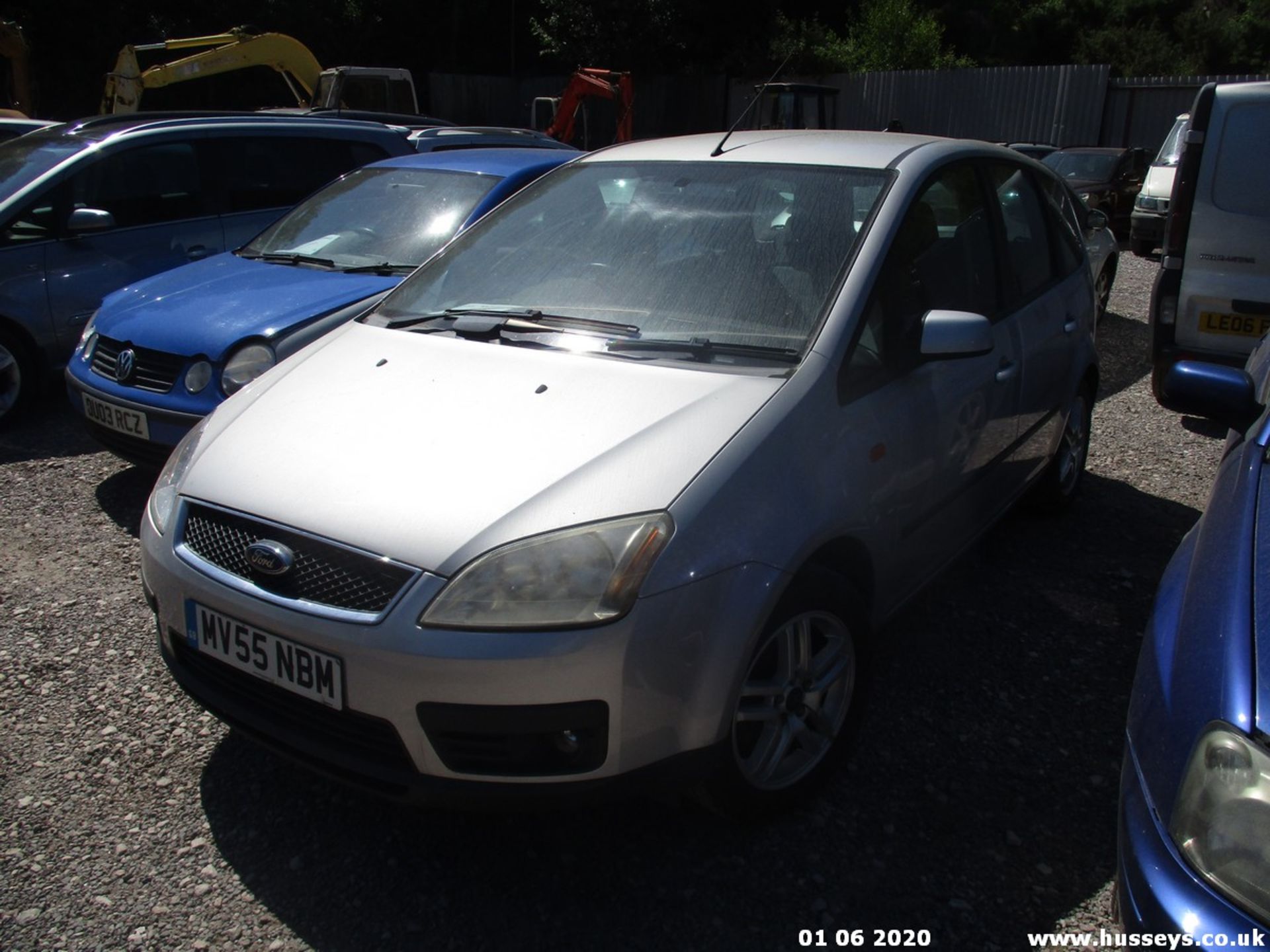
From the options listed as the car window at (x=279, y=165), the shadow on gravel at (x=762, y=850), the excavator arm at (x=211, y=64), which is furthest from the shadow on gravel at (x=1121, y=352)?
the excavator arm at (x=211, y=64)

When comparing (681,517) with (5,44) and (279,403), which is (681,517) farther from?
(5,44)

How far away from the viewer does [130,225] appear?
6383mm

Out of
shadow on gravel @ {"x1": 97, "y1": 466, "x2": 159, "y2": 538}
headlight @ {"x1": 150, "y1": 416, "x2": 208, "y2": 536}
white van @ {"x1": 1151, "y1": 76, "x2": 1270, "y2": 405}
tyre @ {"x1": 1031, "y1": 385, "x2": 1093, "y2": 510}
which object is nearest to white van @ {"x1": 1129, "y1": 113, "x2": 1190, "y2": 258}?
white van @ {"x1": 1151, "y1": 76, "x2": 1270, "y2": 405}

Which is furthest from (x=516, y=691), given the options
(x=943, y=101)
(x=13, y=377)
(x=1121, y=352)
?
(x=943, y=101)

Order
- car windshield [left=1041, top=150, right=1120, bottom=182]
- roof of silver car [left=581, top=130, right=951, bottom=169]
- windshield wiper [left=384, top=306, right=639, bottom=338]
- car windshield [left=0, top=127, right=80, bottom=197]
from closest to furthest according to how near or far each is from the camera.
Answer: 1. windshield wiper [left=384, top=306, right=639, bottom=338]
2. roof of silver car [left=581, top=130, right=951, bottom=169]
3. car windshield [left=0, top=127, right=80, bottom=197]
4. car windshield [left=1041, top=150, right=1120, bottom=182]

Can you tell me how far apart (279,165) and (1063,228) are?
502 cm

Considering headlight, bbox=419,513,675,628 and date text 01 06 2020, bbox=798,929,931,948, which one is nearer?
headlight, bbox=419,513,675,628

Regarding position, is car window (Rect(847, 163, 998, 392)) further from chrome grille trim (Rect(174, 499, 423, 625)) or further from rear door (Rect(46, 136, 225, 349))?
rear door (Rect(46, 136, 225, 349))

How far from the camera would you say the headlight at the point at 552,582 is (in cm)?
218

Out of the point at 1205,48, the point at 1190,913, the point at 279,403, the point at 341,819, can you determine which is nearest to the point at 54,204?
the point at 279,403

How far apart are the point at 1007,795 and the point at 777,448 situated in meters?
1.22

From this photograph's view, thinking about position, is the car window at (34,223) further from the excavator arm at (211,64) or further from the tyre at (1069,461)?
the excavator arm at (211,64)

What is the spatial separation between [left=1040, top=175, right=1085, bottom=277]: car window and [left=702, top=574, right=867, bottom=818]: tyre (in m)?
2.39

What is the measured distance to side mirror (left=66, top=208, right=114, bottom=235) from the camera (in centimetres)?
599
